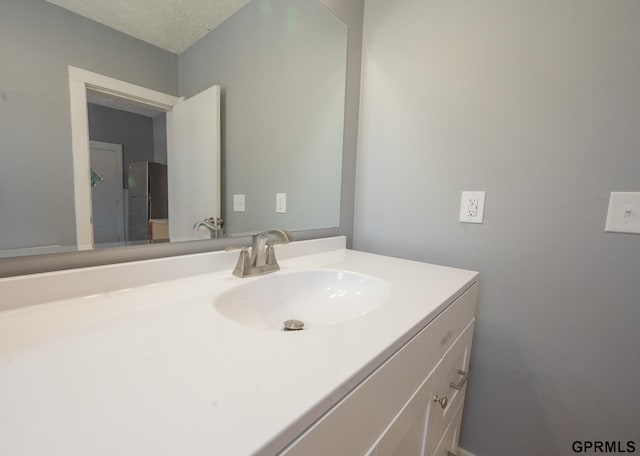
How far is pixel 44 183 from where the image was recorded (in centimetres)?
56

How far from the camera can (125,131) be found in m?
0.66

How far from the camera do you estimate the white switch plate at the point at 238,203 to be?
37.9 inches

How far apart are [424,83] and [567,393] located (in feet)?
3.78

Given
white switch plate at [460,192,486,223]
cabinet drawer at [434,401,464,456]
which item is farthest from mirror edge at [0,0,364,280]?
cabinet drawer at [434,401,464,456]

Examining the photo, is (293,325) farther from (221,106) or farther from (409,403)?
(221,106)

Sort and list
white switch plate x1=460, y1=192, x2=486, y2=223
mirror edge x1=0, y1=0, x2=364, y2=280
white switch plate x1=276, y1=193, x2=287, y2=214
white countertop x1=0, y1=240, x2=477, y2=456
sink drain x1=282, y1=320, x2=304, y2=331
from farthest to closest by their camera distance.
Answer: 1. white switch plate x1=276, y1=193, x2=287, y2=214
2. white switch plate x1=460, y1=192, x2=486, y2=223
3. sink drain x1=282, y1=320, x2=304, y2=331
4. mirror edge x1=0, y1=0, x2=364, y2=280
5. white countertop x1=0, y1=240, x2=477, y2=456

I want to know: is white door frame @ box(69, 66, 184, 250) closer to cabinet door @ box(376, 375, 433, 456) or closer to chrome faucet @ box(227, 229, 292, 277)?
chrome faucet @ box(227, 229, 292, 277)

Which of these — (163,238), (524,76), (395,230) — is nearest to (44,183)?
(163,238)

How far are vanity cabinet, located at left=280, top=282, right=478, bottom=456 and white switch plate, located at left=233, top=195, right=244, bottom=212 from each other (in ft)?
2.35

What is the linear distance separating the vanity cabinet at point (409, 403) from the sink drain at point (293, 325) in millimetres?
296

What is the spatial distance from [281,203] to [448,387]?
0.85m

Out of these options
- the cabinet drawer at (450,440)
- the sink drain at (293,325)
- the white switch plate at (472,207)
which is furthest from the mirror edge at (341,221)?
the cabinet drawer at (450,440)

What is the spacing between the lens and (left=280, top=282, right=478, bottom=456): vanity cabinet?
1.10ft

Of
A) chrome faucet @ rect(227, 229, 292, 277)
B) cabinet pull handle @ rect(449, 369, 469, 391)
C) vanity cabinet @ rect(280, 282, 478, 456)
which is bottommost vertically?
cabinet pull handle @ rect(449, 369, 469, 391)
